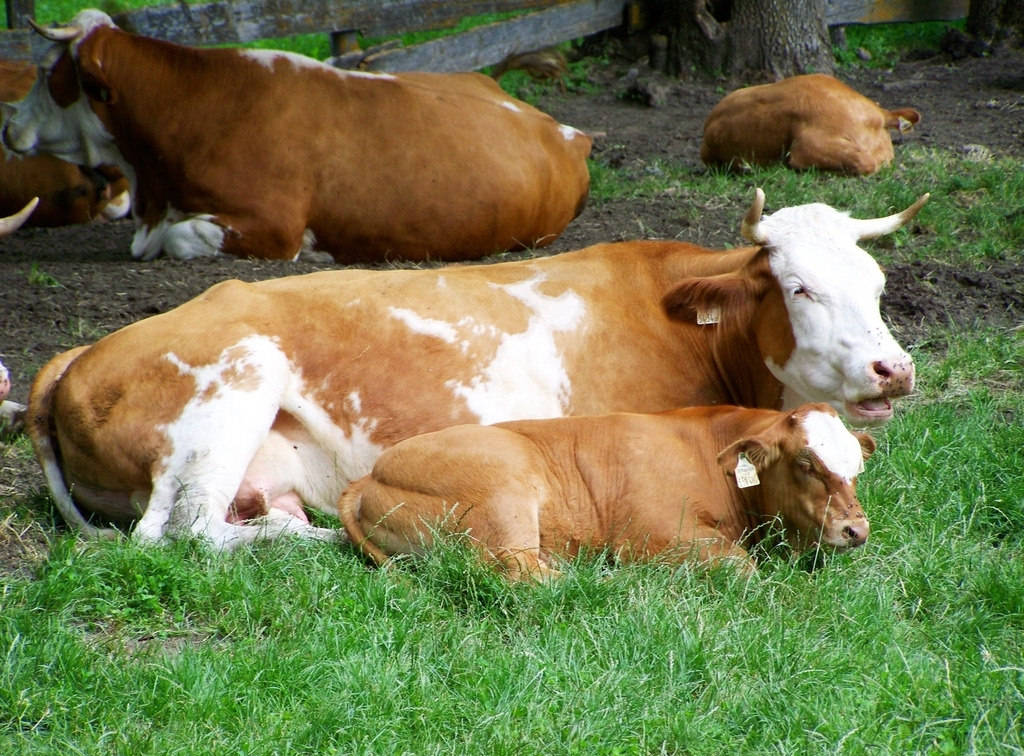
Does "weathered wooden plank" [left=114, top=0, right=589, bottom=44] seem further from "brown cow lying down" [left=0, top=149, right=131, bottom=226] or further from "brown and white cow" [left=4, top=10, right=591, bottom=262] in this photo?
"brown and white cow" [left=4, top=10, right=591, bottom=262]

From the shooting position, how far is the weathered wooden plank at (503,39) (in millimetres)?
12210

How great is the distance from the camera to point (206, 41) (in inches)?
427

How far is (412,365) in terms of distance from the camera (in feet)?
17.3

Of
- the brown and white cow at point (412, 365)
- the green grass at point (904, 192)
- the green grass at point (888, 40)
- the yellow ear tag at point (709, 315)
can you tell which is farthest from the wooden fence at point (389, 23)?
the yellow ear tag at point (709, 315)

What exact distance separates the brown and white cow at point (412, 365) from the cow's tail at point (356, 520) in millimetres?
210

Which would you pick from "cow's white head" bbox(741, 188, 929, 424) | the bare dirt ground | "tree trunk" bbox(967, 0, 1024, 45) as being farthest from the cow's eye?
"tree trunk" bbox(967, 0, 1024, 45)

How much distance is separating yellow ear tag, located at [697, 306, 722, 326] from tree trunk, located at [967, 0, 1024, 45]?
12266 mm

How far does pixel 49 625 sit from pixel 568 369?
7.52 ft

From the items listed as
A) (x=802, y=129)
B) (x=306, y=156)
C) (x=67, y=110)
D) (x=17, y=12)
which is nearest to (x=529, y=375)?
(x=306, y=156)

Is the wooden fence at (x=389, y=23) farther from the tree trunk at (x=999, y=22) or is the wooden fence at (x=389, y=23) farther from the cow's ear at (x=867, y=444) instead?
the cow's ear at (x=867, y=444)

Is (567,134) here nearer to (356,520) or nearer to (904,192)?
(904,192)

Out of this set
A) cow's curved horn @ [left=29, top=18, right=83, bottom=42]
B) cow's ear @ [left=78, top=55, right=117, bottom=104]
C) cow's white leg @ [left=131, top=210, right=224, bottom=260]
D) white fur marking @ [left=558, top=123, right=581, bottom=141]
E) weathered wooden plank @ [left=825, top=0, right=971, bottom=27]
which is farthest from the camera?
weathered wooden plank @ [left=825, top=0, right=971, bottom=27]

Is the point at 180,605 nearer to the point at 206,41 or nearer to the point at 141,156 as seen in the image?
the point at 141,156

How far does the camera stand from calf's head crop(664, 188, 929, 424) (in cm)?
504
